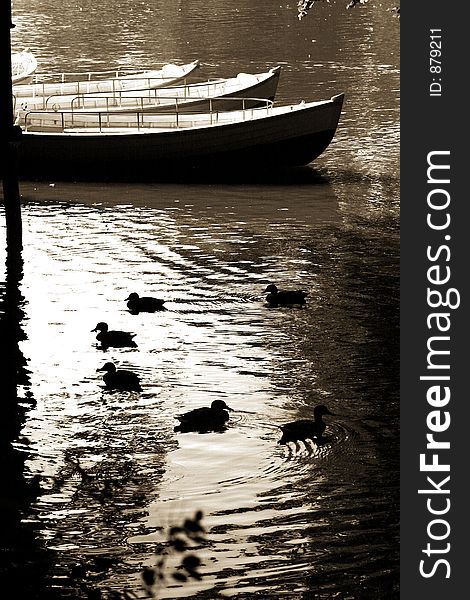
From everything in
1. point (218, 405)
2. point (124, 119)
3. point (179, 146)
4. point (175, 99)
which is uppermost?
point (175, 99)

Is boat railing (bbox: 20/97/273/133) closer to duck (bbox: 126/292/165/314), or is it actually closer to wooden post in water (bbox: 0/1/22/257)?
wooden post in water (bbox: 0/1/22/257)

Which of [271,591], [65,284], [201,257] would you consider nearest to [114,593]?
[271,591]

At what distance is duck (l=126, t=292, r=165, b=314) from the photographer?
17.8m

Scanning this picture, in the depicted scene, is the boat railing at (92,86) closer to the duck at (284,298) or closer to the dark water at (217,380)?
the dark water at (217,380)

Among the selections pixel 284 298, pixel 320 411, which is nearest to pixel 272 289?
pixel 284 298

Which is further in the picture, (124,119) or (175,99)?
(175,99)

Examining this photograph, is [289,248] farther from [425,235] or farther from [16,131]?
[425,235]

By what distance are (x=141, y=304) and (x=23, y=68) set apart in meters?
20.5

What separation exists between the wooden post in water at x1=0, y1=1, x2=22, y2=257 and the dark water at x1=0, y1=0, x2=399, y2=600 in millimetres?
537

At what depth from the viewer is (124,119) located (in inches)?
1181

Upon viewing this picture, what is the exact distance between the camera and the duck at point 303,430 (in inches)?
518

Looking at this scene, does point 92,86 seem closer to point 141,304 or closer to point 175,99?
point 175,99

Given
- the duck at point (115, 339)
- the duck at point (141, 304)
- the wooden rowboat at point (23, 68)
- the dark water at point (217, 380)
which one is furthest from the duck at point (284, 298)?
the wooden rowboat at point (23, 68)

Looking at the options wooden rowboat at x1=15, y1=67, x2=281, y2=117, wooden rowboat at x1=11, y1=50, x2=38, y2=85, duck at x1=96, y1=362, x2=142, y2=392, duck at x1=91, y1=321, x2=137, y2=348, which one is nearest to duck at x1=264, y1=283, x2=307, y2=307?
duck at x1=91, y1=321, x2=137, y2=348
